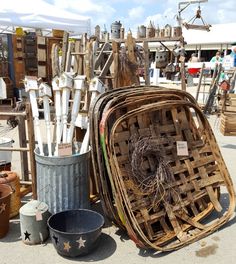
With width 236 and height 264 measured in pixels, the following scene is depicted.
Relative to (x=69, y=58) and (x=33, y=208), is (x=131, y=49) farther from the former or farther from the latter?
(x=33, y=208)

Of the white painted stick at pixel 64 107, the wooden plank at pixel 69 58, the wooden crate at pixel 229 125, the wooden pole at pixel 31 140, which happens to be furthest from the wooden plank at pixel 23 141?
the wooden crate at pixel 229 125

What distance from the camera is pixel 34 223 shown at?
3359 mm

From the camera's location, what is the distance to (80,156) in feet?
11.8

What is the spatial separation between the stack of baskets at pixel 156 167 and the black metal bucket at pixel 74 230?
21cm

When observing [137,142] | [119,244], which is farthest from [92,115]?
[119,244]

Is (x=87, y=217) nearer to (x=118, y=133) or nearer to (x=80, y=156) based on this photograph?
(x=80, y=156)

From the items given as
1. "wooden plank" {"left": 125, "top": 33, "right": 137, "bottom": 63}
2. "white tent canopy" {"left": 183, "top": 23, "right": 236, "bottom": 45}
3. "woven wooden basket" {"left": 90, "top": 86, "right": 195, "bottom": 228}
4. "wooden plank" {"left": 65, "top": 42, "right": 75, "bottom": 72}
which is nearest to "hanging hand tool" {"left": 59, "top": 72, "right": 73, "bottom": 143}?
"woven wooden basket" {"left": 90, "top": 86, "right": 195, "bottom": 228}

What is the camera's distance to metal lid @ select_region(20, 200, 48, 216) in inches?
132

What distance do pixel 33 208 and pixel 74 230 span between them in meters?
0.47

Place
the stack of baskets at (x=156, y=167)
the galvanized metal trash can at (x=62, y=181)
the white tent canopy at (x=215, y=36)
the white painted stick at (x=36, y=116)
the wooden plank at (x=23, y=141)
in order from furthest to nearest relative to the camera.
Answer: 1. the white tent canopy at (x=215, y=36)
2. the wooden plank at (x=23, y=141)
3. the white painted stick at (x=36, y=116)
4. the galvanized metal trash can at (x=62, y=181)
5. the stack of baskets at (x=156, y=167)

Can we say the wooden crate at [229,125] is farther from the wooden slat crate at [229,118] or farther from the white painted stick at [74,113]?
the white painted stick at [74,113]

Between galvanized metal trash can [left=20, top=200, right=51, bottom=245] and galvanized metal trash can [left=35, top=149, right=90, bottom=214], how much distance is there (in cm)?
17

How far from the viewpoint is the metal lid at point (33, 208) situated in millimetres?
3357

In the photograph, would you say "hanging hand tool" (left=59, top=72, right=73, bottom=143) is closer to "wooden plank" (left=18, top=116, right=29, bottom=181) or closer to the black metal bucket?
"wooden plank" (left=18, top=116, right=29, bottom=181)
